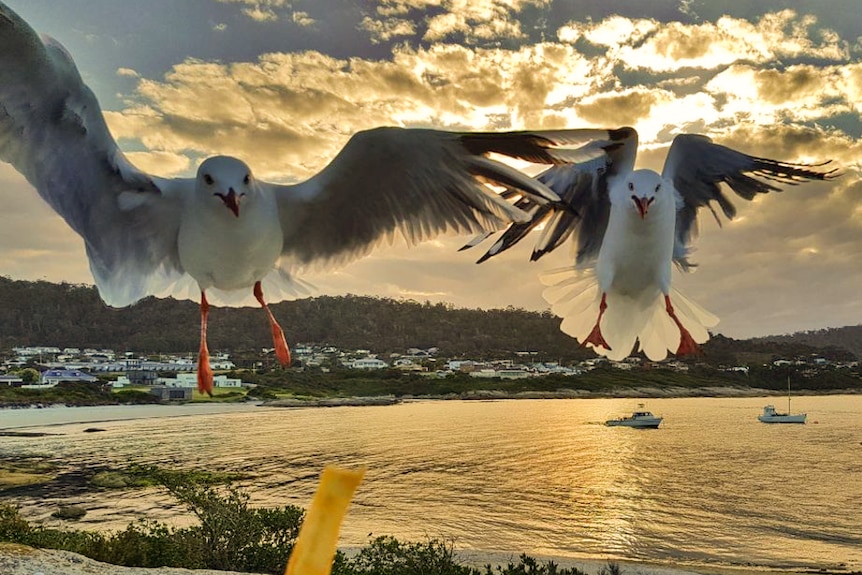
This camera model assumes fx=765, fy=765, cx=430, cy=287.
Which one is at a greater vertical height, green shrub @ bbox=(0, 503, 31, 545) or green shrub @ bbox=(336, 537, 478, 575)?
green shrub @ bbox=(0, 503, 31, 545)

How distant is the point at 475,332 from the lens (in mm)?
5758

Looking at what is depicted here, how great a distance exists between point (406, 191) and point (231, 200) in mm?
368

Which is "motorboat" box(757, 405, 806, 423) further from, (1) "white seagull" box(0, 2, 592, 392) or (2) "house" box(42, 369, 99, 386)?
(1) "white seagull" box(0, 2, 592, 392)

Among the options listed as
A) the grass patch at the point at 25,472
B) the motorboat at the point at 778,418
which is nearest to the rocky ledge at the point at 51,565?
the grass patch at the point at 25,472

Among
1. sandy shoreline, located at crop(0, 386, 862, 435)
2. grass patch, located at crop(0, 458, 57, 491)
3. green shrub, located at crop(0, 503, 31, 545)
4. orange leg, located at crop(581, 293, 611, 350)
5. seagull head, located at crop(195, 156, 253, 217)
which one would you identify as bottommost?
grass patch, located at crop(0, 458, 57, 491)

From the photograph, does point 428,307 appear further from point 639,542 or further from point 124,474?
point 124,474

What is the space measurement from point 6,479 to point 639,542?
21976 millimetres

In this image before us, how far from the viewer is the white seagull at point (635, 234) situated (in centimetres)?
162

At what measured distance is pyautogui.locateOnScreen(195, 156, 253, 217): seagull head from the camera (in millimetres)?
1227

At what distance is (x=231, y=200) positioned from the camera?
1.22 m

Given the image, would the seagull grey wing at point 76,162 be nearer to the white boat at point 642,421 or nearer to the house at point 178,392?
the house at point 178,392

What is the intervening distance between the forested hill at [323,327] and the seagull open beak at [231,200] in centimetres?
82

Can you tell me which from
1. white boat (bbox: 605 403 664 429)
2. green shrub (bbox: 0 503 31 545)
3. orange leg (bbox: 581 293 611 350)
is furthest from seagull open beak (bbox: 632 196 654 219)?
white boat (bbox: 605 403 664 429)

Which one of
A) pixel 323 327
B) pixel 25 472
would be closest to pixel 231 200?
pixel 323 327
